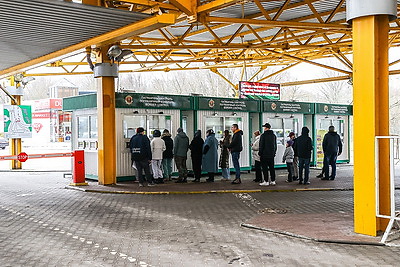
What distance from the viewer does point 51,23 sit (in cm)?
998

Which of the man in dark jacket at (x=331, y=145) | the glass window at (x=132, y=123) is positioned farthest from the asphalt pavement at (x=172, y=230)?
the glass window at (x=132, y=123)

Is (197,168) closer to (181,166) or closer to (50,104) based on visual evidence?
(181,166)

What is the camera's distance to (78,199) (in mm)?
11641

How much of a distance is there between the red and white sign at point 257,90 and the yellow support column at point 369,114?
11.7 m

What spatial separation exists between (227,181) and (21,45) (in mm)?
6967

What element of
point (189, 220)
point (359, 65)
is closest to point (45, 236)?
point (189, 220)

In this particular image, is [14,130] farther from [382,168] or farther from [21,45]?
[382,168]

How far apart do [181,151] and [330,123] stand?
8.80 metres

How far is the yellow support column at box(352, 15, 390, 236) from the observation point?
7.16 meters

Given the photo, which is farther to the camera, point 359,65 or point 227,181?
point 227,181

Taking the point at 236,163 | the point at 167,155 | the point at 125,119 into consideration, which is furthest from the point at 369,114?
the point at 125,119

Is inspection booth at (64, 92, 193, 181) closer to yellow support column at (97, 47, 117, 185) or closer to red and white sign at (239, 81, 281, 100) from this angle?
yellow support column at (97, 47, 117, 185)

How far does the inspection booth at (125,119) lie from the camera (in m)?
14.8

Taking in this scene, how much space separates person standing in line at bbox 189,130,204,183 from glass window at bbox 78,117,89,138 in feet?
11.6
